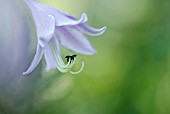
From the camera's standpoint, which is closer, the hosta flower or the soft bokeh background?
the hosta flower

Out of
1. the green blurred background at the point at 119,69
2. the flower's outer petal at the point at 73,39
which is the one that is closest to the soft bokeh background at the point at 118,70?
the green blurred background at the point at 119,69

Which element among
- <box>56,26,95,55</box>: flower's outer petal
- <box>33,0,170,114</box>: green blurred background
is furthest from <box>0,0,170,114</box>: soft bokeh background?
<box>56,26,95,55</box>: flower's outer petal

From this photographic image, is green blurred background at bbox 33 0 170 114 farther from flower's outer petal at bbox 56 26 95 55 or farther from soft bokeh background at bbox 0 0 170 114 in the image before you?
flower's outer petal at bbox 56 26 95 55

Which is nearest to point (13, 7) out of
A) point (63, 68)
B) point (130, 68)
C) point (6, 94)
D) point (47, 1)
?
point (47, 1)

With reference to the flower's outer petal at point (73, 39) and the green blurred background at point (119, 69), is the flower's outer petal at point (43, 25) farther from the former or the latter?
the green blurred background at point (119, 69)

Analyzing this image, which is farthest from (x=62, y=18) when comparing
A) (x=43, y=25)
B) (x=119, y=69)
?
(x=119, y=69)

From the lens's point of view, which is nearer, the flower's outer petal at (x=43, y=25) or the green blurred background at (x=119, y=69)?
the flower's outer petal at (x=43, y=25)

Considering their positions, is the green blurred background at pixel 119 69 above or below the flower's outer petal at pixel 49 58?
above

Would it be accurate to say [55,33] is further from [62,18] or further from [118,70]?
[118,70]
